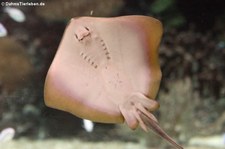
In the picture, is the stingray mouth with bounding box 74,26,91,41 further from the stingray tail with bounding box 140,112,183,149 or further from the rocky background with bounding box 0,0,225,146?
the stingray tail with bounding box 140,112,183,149

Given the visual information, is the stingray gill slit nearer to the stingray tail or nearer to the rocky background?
the rocky background

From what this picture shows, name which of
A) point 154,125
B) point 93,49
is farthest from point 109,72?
point 154,125

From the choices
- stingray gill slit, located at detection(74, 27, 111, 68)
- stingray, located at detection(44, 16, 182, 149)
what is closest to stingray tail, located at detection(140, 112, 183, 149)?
stingray, located at detection(44, 16, 182, 149)

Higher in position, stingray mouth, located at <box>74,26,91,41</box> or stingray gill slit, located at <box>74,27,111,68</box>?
stingray mouth, located at <box>74,26,91,41</box>

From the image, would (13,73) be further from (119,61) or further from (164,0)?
(164,0)

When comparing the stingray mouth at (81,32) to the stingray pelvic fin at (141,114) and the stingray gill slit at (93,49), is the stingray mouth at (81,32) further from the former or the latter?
the stingray pelvic fin at (141,114)

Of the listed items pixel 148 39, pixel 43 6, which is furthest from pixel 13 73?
pixel 148 39

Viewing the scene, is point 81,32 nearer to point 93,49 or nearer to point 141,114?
point 93,49
